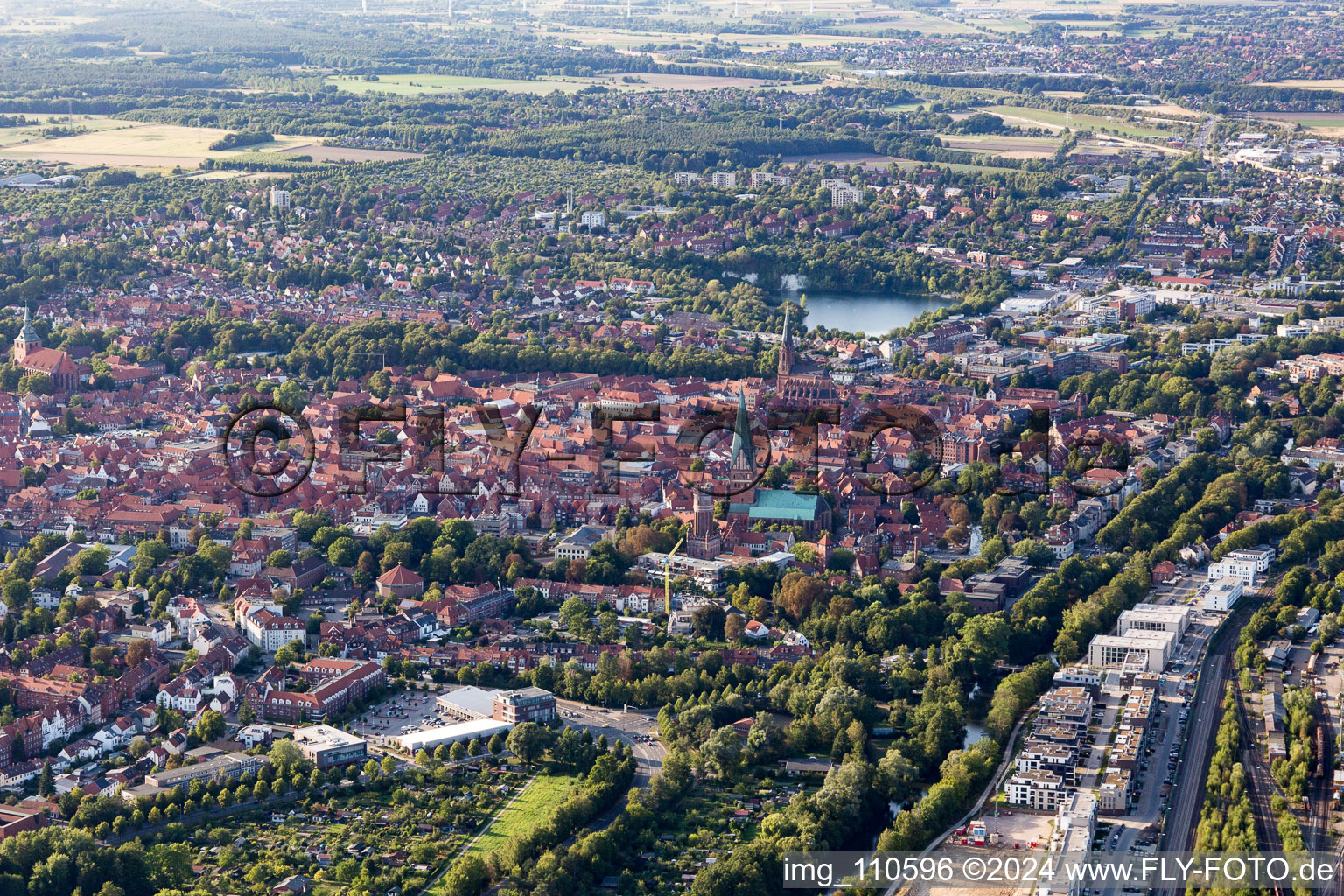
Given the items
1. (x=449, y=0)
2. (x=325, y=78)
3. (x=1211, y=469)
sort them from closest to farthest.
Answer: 1. (x=1211, y=469)
2. (x=325, y=78)
3. (x=449, y=0)

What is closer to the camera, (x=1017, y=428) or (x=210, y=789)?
(x=210, y=789)

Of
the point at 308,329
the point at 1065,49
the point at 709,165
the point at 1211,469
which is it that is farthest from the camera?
the point at 1065,49

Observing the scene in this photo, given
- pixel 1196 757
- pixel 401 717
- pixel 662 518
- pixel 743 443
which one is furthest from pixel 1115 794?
pixel 743 443

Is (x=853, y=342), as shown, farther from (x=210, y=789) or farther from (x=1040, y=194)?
(x=210, y=789)

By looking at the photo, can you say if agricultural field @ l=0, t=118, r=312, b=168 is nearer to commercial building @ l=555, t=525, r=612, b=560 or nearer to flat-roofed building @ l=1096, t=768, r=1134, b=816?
commercial building @ l=555, t=525, r=612, b=560

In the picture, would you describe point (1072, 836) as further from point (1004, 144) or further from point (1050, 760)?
point (1004, 144)

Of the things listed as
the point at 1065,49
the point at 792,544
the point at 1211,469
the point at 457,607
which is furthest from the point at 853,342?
the point at 1065,49
